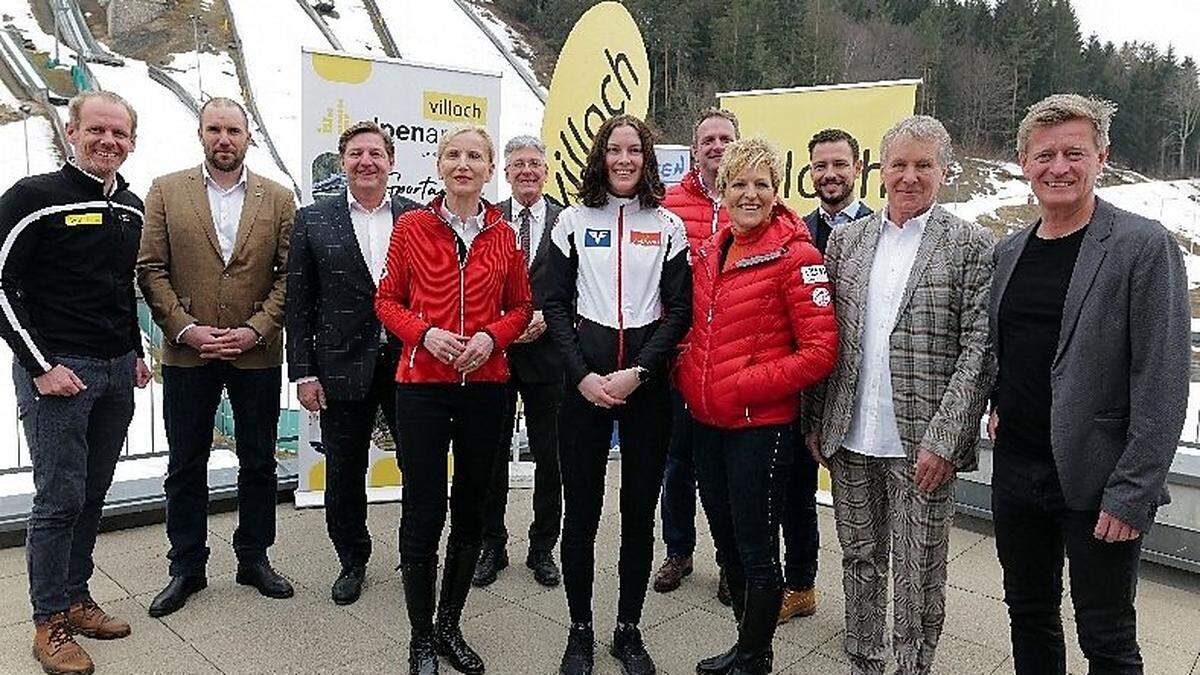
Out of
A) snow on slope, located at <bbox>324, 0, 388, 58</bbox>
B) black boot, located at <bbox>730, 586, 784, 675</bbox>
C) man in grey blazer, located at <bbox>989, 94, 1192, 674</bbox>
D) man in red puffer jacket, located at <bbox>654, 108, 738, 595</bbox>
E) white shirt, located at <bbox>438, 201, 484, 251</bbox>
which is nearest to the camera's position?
man in grey blazer, located at <bbox>989, 94, 1192, 674</bbox>

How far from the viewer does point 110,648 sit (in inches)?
116

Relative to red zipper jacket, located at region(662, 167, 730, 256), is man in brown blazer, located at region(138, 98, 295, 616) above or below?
below

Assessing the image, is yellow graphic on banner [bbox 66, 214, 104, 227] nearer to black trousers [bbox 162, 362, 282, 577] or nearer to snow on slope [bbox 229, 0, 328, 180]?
black trousers [bbox 162, 362, 282, 577]

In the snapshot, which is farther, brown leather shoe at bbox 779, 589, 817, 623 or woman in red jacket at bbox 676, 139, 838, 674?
brown leather shoe at bbox 779, 589, 817, 623

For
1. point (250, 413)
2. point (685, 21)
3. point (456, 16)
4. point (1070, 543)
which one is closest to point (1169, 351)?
point (1070, 543)

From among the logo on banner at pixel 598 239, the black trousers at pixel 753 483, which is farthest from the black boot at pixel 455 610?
the logo on banner at pixel 598 239

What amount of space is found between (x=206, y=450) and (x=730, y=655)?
2234 mm

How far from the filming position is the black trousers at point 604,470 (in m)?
2.67

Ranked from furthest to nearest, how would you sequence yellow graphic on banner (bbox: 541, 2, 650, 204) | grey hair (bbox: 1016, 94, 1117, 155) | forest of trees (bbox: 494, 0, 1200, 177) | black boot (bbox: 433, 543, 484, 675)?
forest of trees (bbox: 494, 0, 1200, 177), yellow graphic on banner (bbox: 541, 2, 650, 204), black boot (bbox: 433, 543, 484, 675), grey hair (bbox: 1016, 94, 1117, 155)

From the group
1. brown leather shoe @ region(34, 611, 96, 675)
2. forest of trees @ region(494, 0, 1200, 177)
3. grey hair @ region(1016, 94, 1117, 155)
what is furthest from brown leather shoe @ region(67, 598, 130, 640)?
forest of trees @ region(494, 0, 1200, 177)

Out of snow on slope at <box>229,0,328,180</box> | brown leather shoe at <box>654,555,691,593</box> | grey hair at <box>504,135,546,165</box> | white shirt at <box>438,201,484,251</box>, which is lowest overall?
brown leather shoe at <box>654,555,691,593</box>

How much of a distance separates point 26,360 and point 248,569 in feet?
4.27

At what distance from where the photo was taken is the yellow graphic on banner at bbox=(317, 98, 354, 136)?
4.19 m

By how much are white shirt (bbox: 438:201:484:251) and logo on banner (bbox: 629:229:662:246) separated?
0.51 metres
